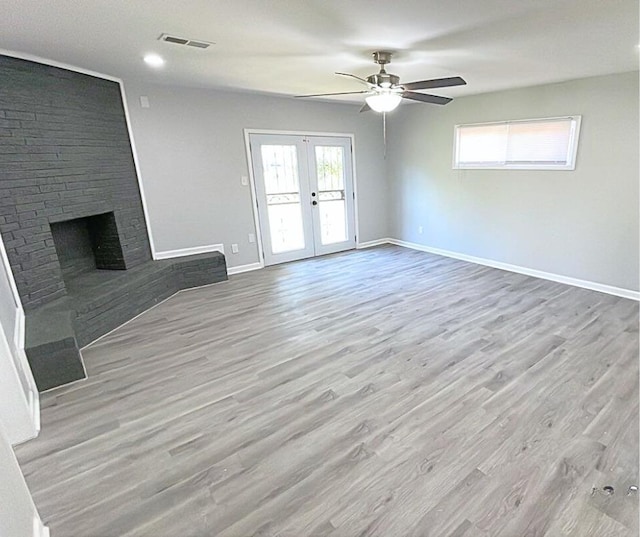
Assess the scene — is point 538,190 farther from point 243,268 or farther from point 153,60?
point 153,60

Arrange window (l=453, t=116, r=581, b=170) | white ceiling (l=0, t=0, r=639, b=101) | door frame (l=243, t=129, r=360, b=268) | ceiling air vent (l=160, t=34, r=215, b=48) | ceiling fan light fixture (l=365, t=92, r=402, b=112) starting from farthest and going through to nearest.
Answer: door frame (l=243, t=129, r=360, b=268)
window (l=453, t=116, r=581, b=170)
ceiling fan light fixture (l=365, t=92, r=402, b=112)
ceiling air vent (l=160, t=34, r=215, b=48)
white ceiling (l=0, t=0, r=639, b=101)

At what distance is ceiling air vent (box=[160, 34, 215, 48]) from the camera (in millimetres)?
2529

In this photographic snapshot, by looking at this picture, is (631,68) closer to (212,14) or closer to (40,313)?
(212,14)

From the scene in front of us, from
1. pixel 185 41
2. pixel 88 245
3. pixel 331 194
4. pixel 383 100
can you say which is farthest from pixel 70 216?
pixel 331 194

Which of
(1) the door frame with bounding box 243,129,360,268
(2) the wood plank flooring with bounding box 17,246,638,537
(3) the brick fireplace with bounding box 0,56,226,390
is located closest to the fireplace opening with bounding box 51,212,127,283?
(3) the brick fireplace with bounding box 0,56,226,390

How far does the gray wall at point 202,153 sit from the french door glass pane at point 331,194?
45 centimetres

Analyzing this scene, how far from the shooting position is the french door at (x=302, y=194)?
17.8 feet

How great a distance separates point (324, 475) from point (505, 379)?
157 centimetres

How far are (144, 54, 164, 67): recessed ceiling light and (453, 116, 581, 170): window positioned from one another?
4.16 metres

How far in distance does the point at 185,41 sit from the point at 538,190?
4.39 metres

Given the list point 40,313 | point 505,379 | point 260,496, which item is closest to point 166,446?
point 260,496

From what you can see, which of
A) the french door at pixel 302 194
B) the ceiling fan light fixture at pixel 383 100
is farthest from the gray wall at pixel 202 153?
→ the ceiling fan light fixture at pixel 383 100

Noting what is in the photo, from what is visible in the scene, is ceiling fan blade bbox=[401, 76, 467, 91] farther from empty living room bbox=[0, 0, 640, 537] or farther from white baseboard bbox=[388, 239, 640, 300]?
white baseboard bbox=[388, 239, 640, 300]

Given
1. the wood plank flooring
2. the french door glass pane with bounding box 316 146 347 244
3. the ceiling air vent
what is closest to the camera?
the wood plank flooring
